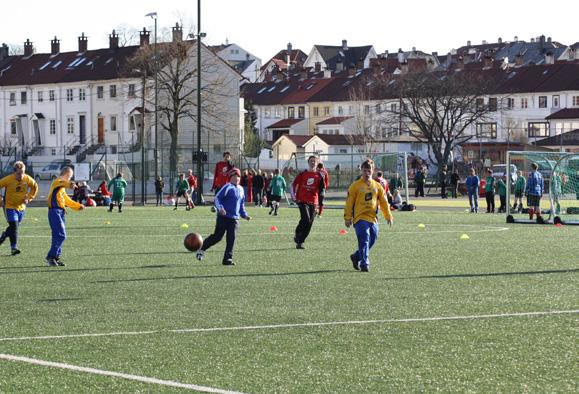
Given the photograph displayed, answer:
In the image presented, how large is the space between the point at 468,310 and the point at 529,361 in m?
2.44

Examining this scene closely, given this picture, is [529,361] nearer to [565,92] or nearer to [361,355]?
[361,355]

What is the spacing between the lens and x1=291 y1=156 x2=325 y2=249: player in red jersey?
16.8 meters

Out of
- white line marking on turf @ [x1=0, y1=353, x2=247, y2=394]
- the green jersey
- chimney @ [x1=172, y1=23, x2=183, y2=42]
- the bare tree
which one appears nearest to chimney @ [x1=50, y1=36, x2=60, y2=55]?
chimney @ [x1=172, y1=23, x2=183, y2=42]

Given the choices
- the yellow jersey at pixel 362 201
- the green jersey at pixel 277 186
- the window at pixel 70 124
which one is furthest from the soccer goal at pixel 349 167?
the window at pixel 70 124

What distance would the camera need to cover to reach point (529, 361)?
6.86 metres

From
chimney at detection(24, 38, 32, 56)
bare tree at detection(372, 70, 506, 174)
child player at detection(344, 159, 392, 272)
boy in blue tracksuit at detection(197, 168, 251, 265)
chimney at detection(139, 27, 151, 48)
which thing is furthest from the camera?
chimney at detection(24, 38, 32, 56)

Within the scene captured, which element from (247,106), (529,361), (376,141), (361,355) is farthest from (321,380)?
(247,106)

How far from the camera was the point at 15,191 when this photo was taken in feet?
50.0

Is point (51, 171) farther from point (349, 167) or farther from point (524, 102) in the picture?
point (524, 102)

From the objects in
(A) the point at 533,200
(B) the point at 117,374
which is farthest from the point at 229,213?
(A) the point at 533,200

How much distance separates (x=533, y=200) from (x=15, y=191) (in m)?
18.8

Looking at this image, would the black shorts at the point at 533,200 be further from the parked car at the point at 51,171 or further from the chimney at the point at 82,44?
the chimney at the point at 82,44

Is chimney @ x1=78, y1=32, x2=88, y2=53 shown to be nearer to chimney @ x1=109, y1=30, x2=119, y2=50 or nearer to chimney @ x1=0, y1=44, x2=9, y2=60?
chimney @ x1=109, y1=30, x2=119, y2=50

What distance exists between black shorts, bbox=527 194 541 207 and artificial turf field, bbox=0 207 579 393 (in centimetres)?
1165
